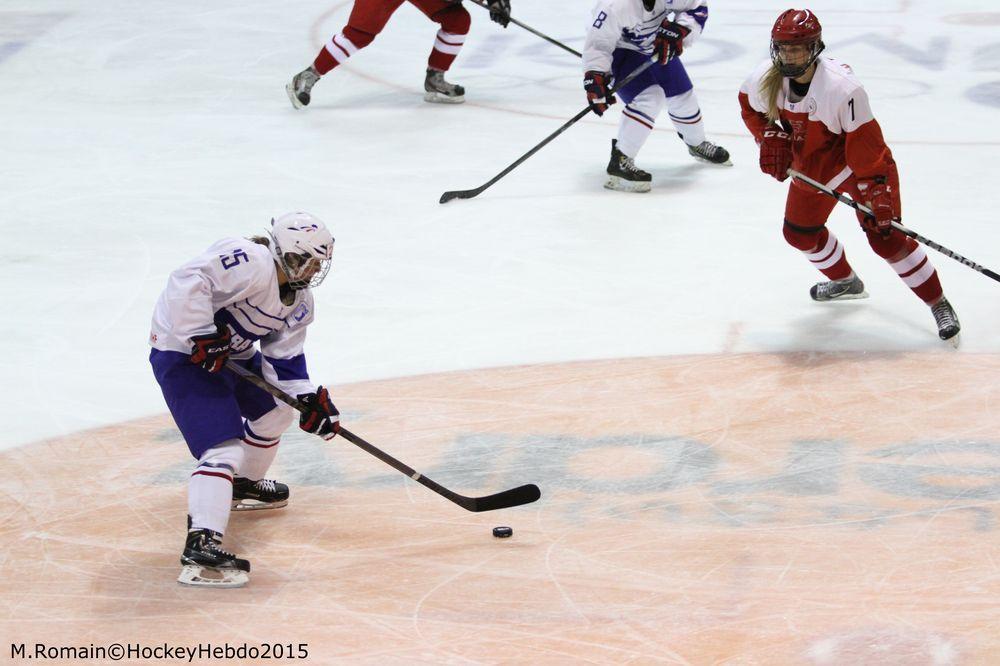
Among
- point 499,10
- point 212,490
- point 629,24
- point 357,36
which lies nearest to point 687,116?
point 629,24

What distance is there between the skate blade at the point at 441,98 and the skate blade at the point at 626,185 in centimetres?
176

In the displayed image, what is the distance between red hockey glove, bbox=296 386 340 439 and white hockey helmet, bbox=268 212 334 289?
278 millimetres

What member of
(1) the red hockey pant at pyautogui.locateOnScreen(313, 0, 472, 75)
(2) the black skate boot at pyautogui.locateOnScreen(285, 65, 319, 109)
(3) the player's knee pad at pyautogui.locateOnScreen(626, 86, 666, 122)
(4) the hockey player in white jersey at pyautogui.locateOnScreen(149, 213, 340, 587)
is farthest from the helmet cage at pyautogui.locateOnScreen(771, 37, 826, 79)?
(2) the black skate boot at pyautogui.locateOnScreen(285, 65, 319, 109)

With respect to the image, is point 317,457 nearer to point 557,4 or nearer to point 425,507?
point 425,507

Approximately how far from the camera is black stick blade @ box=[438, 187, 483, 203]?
5.99 m

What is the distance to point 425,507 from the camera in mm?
3449

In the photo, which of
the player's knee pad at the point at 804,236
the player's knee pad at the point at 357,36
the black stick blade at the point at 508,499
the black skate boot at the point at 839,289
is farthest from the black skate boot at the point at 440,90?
the black stick blade at the point at 508,499

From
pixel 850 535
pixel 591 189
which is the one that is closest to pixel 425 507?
pixel 850 535

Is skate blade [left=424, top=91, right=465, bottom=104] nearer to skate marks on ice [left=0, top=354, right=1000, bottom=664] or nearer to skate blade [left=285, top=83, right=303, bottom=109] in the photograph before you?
skate blade [left=285, top=83, right=303, bottom=109]

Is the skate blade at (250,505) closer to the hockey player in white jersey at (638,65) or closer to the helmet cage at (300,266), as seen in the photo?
the helmet cage at (300,266)

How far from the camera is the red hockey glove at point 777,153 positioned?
171 inches

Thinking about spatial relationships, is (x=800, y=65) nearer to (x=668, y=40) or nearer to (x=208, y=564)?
(x=668, y=40)

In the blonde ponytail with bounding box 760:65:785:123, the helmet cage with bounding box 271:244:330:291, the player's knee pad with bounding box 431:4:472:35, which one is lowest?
the player's knee pad with bounding box 431:4:472:35

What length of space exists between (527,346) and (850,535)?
61.3 inches
